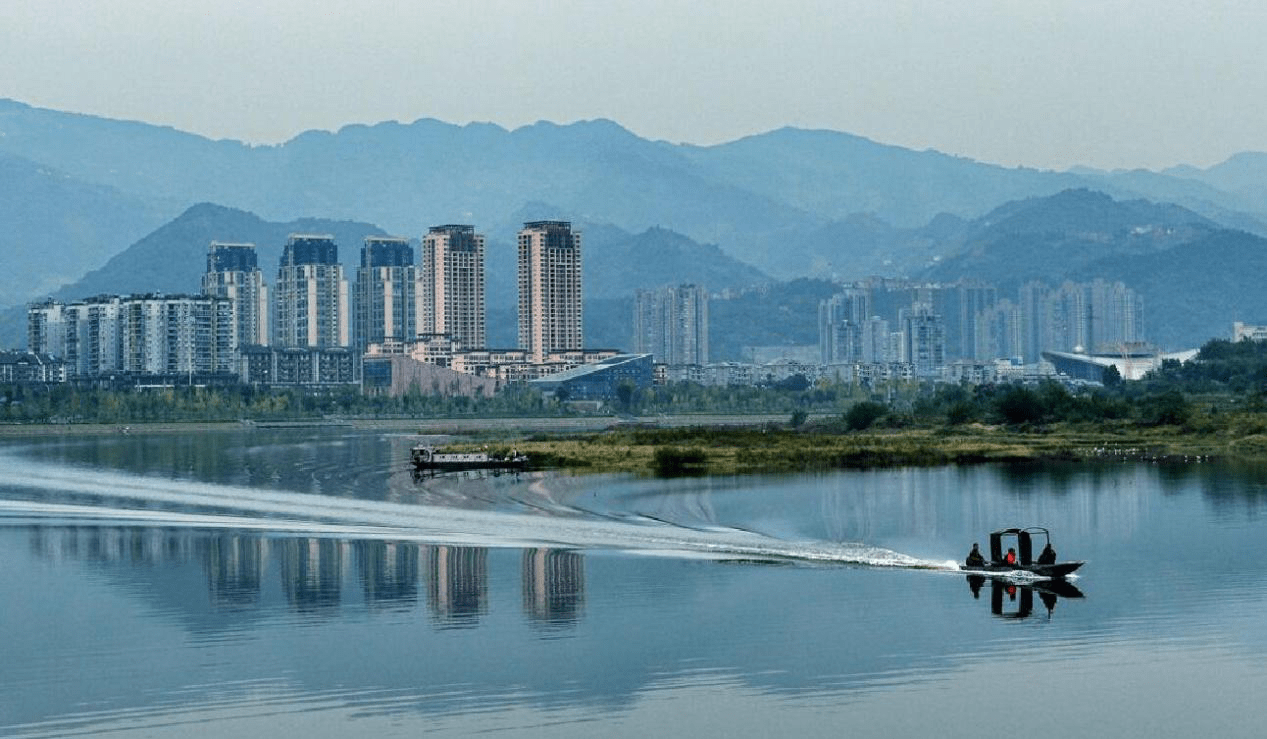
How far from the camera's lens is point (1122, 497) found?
5519cm

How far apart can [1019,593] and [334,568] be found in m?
13.9

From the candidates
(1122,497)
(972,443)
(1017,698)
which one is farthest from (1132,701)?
(972,443)

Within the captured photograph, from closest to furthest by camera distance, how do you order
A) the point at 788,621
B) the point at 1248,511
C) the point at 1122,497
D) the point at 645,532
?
the point at 788,621
the point at 645,532
the point at 1248,511
the point at 1122,497

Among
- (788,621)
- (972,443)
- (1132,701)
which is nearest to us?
(1132,701)

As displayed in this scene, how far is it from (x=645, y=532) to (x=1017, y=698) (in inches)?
811

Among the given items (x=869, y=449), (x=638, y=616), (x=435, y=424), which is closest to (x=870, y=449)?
(x=869, y=449)

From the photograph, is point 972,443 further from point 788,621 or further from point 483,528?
point 788,621

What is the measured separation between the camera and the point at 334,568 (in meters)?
40.5

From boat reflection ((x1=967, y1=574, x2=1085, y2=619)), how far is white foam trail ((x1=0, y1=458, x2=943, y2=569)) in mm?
2361

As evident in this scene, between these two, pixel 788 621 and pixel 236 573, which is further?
pixel 236 573

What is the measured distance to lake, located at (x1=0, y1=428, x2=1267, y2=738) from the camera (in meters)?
25.6

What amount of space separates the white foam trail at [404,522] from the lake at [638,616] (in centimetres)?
22

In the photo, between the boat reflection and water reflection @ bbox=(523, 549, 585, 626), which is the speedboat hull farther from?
water reflection @ bbox=(523, 549, 585, 626)

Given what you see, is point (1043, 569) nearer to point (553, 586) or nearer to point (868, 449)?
point (553, 586)
